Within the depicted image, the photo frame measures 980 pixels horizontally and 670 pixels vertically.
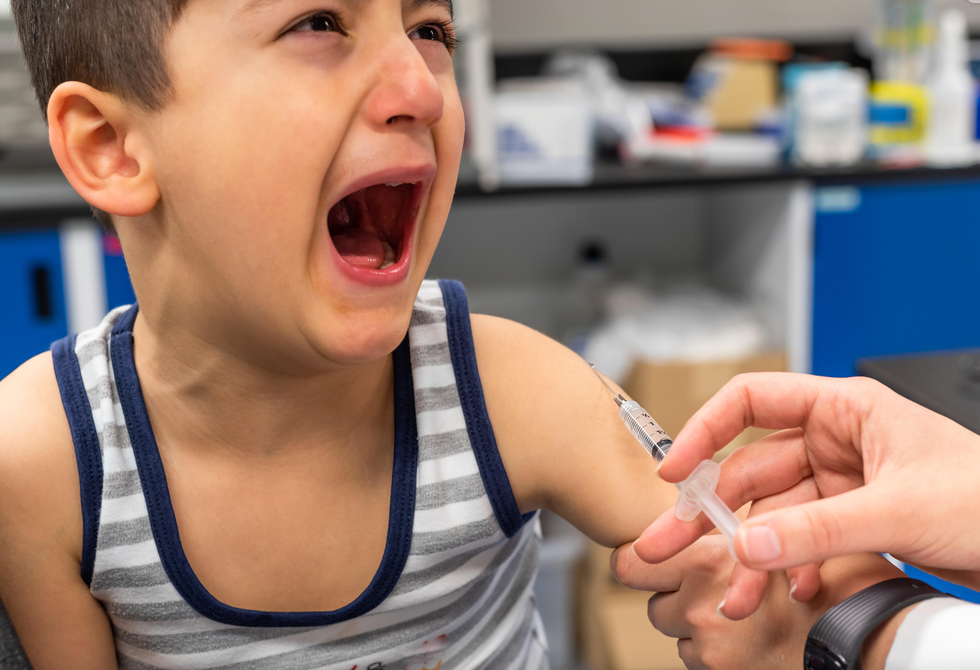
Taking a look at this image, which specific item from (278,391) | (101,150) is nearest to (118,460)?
(278,391)

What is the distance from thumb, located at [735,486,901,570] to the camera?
A: 20.2 inches

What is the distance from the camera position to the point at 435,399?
0.82 meters

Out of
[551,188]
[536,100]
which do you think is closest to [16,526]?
[551,188]

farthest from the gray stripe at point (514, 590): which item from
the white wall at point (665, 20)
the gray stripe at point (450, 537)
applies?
the white wall at point (665, 20)

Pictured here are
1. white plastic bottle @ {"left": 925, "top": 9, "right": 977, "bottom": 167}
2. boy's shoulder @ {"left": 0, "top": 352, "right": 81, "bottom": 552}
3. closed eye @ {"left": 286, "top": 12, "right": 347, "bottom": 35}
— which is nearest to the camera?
closed eye @ {"left": 286, "top": 12, "right": 347, "bottom": 35}

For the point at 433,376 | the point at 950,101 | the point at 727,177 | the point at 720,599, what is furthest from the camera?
the point at 950,101

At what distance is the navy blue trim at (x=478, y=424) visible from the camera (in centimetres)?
79

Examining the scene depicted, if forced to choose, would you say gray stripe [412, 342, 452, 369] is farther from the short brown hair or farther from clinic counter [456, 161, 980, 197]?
clinic counter [456, 161, 980, 197]

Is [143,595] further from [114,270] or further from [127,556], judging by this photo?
[114,270]

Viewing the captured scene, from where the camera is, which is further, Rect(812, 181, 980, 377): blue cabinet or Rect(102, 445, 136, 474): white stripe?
Rect(812, 181, 980, 377): blue cabinet

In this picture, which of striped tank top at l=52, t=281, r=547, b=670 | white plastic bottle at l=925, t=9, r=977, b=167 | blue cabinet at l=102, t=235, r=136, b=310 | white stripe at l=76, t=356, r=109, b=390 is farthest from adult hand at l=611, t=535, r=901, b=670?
white plastic bottle at l=925, t=9, r=977, b=167

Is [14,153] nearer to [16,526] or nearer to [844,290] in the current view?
[16,526]

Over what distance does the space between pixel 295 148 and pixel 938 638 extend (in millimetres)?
509

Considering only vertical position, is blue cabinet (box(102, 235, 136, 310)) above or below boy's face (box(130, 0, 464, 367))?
below
